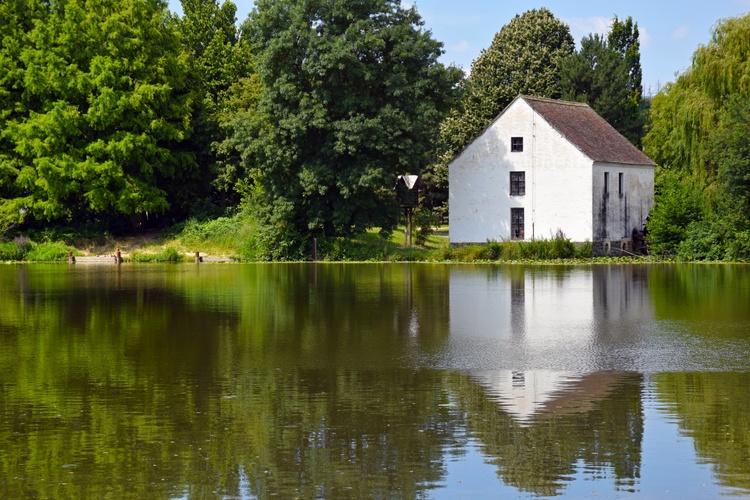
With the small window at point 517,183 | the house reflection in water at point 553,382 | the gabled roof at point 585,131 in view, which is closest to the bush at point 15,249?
the gabled roof at point 585,131

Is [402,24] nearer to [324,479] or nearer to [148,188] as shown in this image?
[148,188]

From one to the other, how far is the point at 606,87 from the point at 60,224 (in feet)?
125

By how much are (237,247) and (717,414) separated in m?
51.9

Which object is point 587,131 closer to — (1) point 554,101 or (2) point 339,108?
(1) point 554,101

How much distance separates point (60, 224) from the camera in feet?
238

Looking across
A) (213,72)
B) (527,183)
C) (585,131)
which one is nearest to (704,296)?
(527,183)

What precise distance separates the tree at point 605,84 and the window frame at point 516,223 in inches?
594

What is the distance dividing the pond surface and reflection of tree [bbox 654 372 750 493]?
5 cm

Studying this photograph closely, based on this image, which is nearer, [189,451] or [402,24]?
[189,451]

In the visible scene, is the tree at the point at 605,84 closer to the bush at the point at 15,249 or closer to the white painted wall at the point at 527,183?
the white painted wall at the point at 527,183

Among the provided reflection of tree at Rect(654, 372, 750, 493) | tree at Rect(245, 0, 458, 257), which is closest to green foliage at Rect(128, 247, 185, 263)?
tree at Rect(245, 0, 458, 257)

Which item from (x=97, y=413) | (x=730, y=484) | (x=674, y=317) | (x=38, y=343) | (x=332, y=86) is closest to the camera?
(x=730, y=484)

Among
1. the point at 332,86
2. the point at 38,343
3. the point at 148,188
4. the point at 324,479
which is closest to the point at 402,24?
the point at 332,86

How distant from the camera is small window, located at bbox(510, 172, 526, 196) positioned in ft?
204
